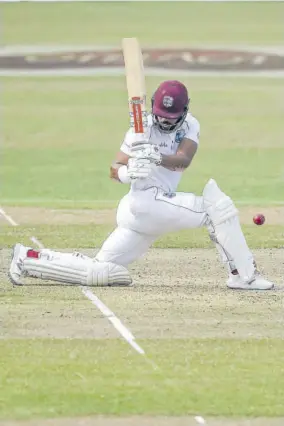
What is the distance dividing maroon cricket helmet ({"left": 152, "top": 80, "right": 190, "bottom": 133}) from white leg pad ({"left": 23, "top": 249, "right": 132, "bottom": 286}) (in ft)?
3.54

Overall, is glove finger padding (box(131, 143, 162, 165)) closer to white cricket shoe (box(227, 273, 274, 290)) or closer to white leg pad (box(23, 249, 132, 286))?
white leg pad (box(23, 249, 132, 286))

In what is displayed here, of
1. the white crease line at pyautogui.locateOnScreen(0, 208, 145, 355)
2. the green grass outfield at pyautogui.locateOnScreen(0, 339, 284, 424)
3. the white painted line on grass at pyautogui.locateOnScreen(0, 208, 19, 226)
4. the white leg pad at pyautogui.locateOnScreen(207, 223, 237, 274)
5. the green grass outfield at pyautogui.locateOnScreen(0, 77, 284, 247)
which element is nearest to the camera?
the green grass outfield at pyautogui.locateOnScreen(0, 339, 284, 424)

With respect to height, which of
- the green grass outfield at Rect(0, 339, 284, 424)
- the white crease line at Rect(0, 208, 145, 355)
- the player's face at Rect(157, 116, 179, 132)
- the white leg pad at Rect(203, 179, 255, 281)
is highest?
the player's face at Rect(157, 116, 179, 132)

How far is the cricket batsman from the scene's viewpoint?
9.89 m

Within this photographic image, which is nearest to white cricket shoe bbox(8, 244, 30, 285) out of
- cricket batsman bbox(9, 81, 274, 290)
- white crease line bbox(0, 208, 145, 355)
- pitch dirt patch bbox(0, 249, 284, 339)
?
cricket batsman bbox(9, 81, 274, 290)

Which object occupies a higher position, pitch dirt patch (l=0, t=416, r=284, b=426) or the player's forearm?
the player's forearm

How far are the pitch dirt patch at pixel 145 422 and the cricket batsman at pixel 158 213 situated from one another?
3.27 m

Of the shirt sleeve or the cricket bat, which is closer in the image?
the cricket bat

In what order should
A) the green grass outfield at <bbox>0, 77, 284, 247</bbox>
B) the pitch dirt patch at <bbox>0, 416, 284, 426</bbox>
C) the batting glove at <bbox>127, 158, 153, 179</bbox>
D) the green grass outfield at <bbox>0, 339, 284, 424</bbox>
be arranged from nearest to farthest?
the pitch dirt patch at <bbox>0, 416, 284, 426</bbox> < the green grass outfield at <bbox>0, 339, 284, 424</bbox> < the batting glove at <bbox>127, 158, 153, 179</bbox> < the green grass outfield at <bbox>0, 77, 284, 247</bbox>

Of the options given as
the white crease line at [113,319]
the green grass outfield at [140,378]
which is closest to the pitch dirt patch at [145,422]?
the green grass outfield at [140,378]

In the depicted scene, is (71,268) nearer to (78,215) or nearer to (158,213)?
(158,213)

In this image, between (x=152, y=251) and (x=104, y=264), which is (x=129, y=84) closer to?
(x=104, y=264)

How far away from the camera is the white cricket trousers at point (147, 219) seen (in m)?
9.93

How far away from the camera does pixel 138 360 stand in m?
7.75
